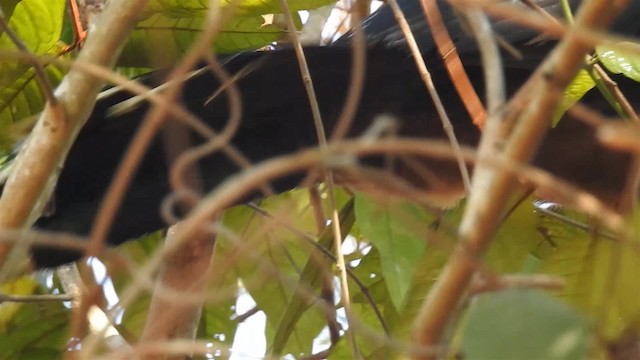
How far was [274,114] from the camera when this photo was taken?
35.0 inches

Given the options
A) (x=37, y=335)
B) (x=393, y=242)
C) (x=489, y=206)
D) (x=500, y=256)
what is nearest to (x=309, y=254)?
(x=393, y=242)

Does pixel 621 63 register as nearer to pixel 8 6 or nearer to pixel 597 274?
pixel 597 274

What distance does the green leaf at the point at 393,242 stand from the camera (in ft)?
2.98

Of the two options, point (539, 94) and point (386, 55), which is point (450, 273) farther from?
point (386, 55)

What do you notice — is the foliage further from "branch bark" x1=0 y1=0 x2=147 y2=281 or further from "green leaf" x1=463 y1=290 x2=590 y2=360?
"green leaf" x1=463 y1=290 x2=590 y2=360

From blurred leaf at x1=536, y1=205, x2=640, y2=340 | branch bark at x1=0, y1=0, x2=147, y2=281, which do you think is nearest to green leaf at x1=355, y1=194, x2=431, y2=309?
blurred leaf at x1=536, y1=205, x2=640, y2=340

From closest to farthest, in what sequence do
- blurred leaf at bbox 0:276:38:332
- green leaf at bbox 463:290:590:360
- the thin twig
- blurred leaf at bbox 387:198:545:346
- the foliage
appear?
green leaf at bbox 463:290:590:360
the thin twig
the foliage
blurred leaf at bbox 387:198:545:346
blurred leaf at bbox 0:276:38:332

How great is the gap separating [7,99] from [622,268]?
673 mm

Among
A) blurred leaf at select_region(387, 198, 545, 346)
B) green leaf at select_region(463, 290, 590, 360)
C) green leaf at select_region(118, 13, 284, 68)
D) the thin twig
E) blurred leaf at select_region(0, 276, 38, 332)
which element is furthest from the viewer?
blurred leaf at select_region(0, 276, 38, 332)

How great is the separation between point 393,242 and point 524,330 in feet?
2.03

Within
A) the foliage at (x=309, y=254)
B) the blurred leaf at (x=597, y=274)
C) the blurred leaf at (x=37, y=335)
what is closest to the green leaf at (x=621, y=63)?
the foliage at (x=309, y=254)

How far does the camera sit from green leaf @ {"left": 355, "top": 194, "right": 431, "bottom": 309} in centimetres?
91

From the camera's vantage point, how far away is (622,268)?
65 centimetres

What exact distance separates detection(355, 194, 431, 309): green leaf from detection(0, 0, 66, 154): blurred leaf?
352mm
